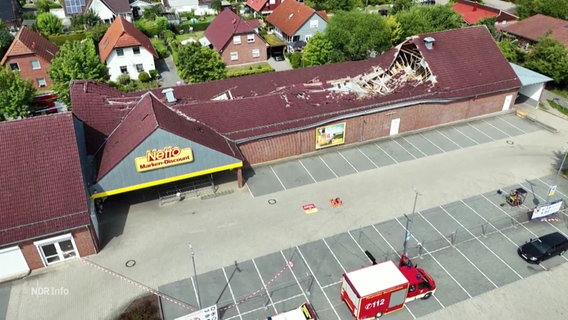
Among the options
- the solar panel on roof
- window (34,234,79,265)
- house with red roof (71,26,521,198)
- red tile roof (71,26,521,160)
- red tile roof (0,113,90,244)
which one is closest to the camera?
red tile roof (0,113,90,244)

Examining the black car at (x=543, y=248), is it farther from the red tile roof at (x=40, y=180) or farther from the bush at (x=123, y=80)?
the bush at (x=123, y=80)

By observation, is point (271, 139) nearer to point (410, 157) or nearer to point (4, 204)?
point (410, 157)

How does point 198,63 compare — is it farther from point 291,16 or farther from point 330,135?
point 291,16

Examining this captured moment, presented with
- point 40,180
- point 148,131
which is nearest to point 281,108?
point 148,131

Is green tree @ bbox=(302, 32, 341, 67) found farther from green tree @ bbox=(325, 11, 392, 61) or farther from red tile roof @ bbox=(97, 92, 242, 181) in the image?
red tile roof @ bbox=(97, 92, 242, 181)

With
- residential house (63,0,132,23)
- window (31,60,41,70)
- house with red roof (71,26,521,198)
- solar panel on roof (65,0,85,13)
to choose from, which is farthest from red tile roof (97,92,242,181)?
solar panel on roof (65,0,85,13)
